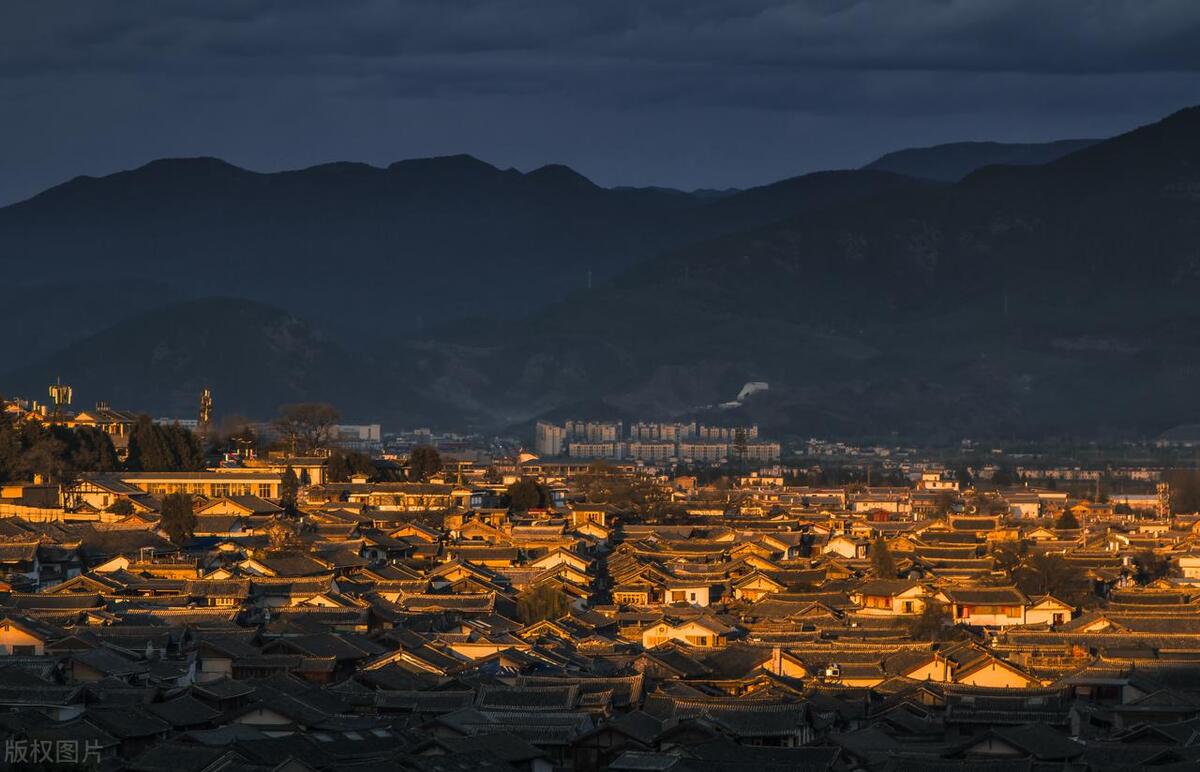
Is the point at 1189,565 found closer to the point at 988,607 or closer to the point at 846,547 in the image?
the point at 846,547

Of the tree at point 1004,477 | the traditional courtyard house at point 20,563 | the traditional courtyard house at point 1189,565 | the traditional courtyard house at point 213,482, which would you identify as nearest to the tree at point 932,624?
the traditional courtyard house at point 1189,565

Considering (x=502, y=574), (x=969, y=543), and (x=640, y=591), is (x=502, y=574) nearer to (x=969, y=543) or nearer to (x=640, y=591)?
(x=640, y=591)

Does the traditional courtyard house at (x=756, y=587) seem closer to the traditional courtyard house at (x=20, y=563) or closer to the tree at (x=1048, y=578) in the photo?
the tree at (x=1048, y=578)

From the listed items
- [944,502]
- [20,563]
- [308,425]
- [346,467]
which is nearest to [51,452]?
[346,467]

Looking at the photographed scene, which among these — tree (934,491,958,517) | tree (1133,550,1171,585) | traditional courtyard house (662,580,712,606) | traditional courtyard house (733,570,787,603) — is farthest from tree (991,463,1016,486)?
traditional courtyard house (662,580,712,606)

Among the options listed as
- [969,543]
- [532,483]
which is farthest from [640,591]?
[532,483]

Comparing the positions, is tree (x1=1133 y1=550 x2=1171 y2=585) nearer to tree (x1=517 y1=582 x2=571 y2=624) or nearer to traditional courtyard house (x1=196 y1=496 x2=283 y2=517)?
tree (x1=517 y1=582 x2=571 y2=624)

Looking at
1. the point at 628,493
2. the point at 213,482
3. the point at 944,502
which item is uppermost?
the point at 213,482
